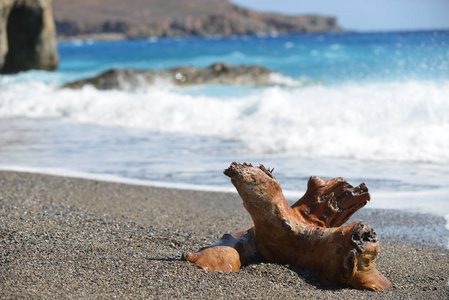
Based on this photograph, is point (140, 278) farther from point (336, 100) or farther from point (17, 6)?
point (17, 6)

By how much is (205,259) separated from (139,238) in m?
0.89

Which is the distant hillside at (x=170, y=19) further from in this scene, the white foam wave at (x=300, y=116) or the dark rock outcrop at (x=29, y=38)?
the white foam wave at (x=300, y=116)

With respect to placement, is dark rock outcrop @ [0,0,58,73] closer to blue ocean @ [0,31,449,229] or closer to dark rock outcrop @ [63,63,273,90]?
dark rock outcrop @ [63,63,273,90]

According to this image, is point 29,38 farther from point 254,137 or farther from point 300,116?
point 254,137

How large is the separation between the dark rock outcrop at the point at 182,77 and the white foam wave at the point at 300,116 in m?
2.85

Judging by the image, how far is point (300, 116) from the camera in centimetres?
962

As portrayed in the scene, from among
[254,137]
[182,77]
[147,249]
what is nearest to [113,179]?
[147,249]

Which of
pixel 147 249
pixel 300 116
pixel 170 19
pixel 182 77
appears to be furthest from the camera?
pixel 170 19

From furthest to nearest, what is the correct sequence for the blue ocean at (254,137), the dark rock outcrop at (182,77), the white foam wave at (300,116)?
the dark rock outcrop at (182,77) → the white foam wave at (300,116) → the blue ocean at (254,137)

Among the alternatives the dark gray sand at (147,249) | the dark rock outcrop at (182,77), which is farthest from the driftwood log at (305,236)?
Result: the dark rock outcrop at (182,77)

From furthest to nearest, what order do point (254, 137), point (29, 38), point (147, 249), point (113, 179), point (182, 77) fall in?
1. point (29, 38)
2. point (182, 77)
3. point (254, 137)
4. point (113, 179)
5. point (147, 249)

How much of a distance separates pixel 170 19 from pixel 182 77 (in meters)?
106

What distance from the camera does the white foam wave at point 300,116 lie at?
25.0ft

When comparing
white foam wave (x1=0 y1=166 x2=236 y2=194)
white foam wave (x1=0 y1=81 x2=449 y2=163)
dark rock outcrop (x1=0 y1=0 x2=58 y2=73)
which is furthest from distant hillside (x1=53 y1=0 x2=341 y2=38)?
white foam wave (x1=0 y1=166 x2=236 y2=194)
